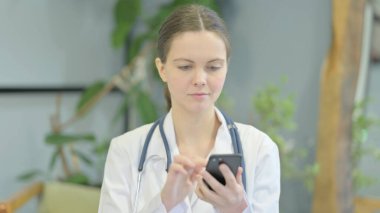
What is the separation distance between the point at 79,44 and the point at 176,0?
669 mm

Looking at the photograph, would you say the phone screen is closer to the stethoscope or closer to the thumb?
the thumb

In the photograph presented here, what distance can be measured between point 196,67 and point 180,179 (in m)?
0.27

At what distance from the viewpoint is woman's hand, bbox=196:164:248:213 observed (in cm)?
125

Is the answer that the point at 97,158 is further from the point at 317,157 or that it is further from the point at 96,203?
the point at 317,157

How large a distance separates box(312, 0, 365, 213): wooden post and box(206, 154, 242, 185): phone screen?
1493 mm

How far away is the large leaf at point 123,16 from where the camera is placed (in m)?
3.24

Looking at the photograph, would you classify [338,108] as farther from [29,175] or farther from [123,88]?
[29,175]

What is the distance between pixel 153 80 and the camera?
3.62m

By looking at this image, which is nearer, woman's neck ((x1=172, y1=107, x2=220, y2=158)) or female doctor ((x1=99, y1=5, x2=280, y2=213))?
female doctor ((x1=99, y1=5, x2=280, y2=213))

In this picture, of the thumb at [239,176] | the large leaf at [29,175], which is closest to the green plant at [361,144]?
the thumb at [239,176]

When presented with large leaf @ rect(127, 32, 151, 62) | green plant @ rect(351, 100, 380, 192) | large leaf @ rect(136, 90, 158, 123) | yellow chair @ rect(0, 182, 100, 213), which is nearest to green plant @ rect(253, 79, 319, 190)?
green plant @ rect(351, 100, 380, 192)

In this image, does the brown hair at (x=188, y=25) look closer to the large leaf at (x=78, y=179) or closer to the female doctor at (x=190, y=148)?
the female doctor at (x=190, y=148)

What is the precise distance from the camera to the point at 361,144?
272 cm

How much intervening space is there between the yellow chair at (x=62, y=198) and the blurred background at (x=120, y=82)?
407 millimetres
